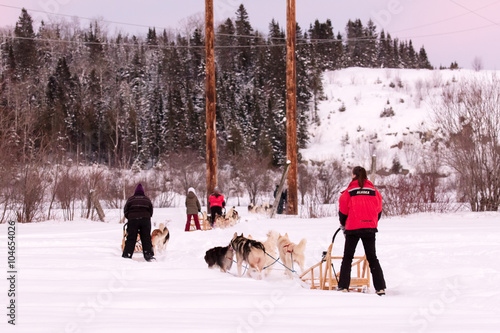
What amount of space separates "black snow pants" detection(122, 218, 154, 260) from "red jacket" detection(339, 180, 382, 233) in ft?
14.0

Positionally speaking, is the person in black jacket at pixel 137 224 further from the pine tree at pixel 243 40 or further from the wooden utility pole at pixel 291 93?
the pine tree at pixel 243 40

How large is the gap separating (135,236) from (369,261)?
4.58m

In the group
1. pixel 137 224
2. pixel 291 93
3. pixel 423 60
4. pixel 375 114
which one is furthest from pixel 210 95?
pixel 423 60

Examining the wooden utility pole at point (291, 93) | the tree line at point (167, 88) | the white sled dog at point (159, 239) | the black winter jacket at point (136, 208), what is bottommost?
the white sled dog at point (159, 239)

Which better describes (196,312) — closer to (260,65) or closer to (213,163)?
(213,163)

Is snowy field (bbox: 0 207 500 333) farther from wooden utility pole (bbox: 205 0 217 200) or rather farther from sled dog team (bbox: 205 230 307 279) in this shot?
wooden utility pole (bbox: 205 0 217 200)

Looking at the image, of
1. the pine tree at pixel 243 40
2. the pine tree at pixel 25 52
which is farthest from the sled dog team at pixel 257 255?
the pine tree at pixel 25 52

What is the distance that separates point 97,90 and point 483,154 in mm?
56314

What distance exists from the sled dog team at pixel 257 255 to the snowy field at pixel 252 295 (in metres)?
0.30

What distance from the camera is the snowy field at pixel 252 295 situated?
3.32m

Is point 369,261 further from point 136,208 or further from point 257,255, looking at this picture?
point 136,208

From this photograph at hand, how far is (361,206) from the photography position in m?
5.54

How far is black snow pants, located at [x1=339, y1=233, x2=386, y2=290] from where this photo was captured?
5.53 meters

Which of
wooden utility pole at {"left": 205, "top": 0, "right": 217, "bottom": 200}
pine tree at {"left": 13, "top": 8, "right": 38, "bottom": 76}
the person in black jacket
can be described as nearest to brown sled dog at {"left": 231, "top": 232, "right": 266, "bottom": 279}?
the person in black jacket
